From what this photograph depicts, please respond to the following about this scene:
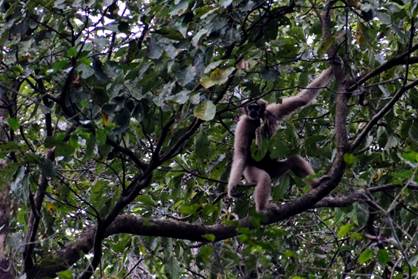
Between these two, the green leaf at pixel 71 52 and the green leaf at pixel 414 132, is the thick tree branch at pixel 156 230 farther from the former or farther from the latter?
the green leaf at pixel 71 52

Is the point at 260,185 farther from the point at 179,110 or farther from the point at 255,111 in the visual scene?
the point at 179,110

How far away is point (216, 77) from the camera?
172 inches

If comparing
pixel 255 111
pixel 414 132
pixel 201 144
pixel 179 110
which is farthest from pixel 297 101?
pixel 179 110

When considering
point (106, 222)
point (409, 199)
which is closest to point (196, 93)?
point (106, 222)

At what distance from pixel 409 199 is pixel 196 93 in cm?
238

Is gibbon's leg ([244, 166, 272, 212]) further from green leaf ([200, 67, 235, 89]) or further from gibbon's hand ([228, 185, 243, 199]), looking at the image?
green leaf ([200, 67, 235, 89])

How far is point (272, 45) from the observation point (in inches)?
191

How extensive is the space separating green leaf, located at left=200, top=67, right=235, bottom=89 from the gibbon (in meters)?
1.76

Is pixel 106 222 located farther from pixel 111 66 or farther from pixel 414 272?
pixel 414 272

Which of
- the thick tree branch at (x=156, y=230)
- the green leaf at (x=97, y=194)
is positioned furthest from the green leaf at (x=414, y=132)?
the green leaf at (x=97, y=194)

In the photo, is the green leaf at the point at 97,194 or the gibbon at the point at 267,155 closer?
the green leaf at the point at 97,194

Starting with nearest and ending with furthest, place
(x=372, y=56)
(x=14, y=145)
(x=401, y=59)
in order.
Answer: (x=14, y=145), (x=401, y=59), (x=372, y=56)

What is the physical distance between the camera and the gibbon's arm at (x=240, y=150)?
6406mm

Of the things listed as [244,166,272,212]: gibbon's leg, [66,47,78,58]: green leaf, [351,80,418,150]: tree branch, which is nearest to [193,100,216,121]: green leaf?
[66,47,78,58]: green leaf
